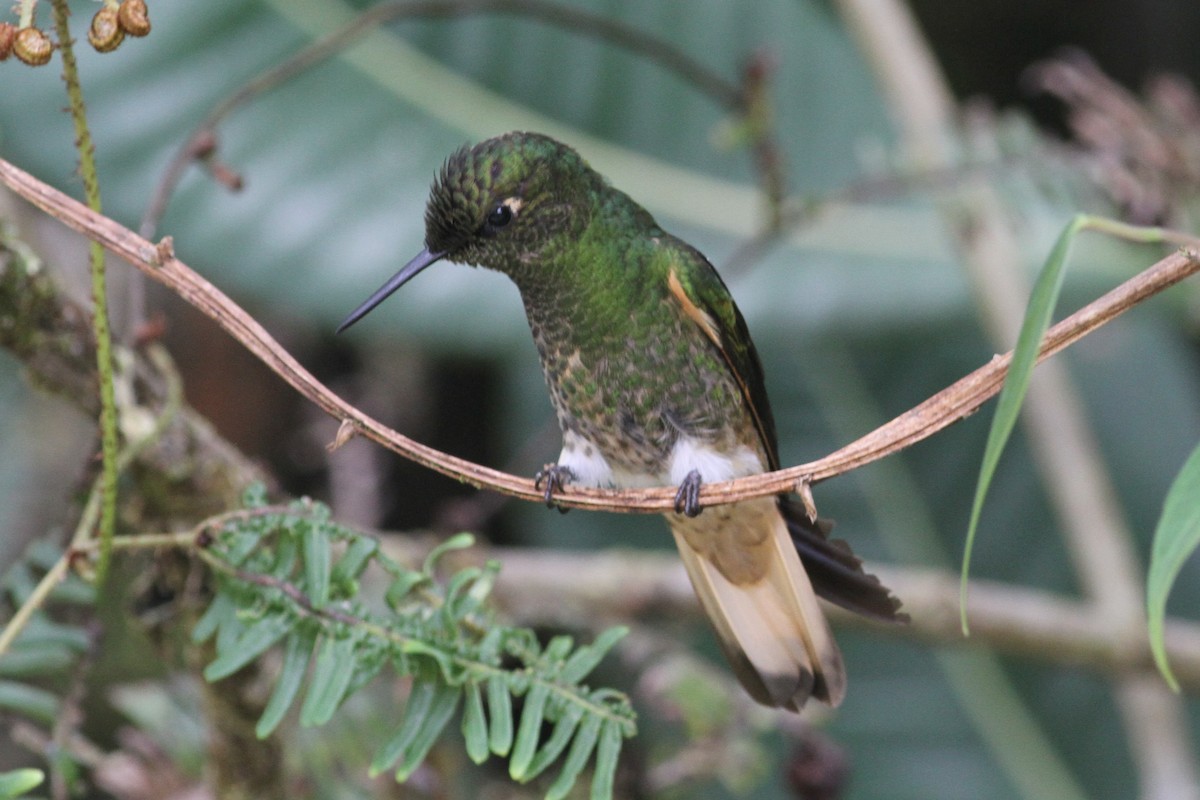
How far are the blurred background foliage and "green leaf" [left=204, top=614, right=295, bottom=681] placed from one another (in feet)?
3.21

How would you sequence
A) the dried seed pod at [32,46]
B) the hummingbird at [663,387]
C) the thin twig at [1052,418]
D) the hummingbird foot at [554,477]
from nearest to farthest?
the dried seed pod at [32,46] < the hummingbird at [663,387] < the hummingbird foot at [554,477] < the thin twig at [1052,418]

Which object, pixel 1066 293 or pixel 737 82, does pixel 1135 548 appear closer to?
pixel 1066 293

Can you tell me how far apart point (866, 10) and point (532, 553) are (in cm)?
152

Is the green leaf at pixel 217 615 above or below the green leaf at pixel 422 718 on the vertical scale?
above

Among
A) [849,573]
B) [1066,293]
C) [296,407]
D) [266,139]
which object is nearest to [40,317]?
[849,573]

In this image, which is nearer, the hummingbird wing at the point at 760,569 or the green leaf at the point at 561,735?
the green leaf at the point at 561,735

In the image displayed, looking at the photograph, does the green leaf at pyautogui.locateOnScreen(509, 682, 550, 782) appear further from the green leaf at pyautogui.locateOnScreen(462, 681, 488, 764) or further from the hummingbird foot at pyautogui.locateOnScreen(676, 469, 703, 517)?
the hummingbird foot at pyautogui.locateOnScreen(676, 469, 703, 517)

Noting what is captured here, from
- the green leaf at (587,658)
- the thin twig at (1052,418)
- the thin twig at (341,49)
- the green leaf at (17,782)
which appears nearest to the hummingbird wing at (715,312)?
the thin twig at (341,49)

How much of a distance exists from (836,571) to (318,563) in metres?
0.56

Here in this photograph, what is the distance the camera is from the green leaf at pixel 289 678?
1.19 metres

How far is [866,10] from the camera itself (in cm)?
Result: 321

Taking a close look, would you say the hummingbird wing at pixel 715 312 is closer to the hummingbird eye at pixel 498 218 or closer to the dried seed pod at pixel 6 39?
the hummingbird eye at pixel 498 218

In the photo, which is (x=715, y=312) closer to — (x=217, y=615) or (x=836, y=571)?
(x=836, y=571)

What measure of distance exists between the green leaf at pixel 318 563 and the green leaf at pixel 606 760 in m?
0.27
